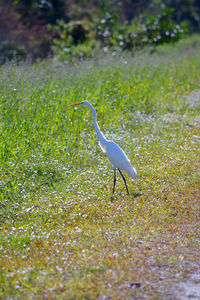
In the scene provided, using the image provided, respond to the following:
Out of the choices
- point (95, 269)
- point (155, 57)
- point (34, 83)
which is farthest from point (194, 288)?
point (155, 57)

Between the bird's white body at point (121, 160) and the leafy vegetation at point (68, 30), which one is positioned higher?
the leafy vegetation at point (68, 30)

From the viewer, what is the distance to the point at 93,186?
20.3ft

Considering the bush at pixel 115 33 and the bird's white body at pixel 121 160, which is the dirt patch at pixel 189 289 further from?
the bush at pixel 115 33

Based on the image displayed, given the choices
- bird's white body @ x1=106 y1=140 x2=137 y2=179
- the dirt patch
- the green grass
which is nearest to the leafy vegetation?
the green grass

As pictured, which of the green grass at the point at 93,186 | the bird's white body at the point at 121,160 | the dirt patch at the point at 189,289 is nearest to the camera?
the dirt patch at the point at 189,289

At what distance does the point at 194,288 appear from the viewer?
372cm

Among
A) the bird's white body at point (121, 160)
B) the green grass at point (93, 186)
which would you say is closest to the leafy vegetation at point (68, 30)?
the green grass at point (93, 186)

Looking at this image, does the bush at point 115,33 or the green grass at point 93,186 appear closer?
the green grass at point 93,186

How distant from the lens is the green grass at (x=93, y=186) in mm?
3906

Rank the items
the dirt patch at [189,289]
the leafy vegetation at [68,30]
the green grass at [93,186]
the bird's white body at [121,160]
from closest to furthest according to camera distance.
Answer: the dirt patch at [189,289] → the green grass at [93,186] → the bird's white body at [121,160] → the leafy vegetation at [68,30]

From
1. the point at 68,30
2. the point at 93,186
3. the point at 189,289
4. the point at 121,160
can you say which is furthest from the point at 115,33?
the point at 189,289

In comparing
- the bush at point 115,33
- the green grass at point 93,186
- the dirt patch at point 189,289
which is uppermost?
the bush at point 115,33

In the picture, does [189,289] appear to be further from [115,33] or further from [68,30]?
[68,30]

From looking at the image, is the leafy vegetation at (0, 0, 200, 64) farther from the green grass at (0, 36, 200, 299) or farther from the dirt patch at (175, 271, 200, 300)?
the dirt patch at (175, 271, 200, 300)
